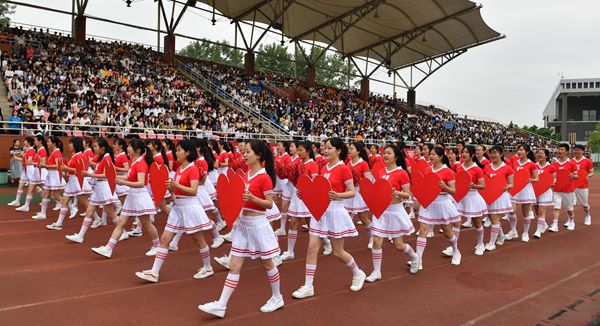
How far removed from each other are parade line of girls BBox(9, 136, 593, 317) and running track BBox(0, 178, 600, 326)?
0.73 ft

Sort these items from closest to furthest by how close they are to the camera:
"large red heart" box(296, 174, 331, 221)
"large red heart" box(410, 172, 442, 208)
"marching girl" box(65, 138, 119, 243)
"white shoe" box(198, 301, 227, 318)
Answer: "white shoe" box(198, 301, 227, 318)
"large red heart" box(296, 174, 331, 221)
"large red heart" box(410, 172, 442, 208)
"marching girl" box(65, 138, 119, 243)

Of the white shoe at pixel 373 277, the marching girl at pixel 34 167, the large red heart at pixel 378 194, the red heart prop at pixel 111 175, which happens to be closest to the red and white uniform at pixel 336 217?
the large red heart at pixel 378 194

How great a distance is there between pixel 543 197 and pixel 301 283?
593 centimetres

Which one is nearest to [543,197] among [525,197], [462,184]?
[525,197]

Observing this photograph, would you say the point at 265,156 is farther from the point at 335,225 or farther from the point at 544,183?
the point at 544,183

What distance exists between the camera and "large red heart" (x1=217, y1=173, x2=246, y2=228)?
4.43 m

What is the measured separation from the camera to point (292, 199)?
24.1ft

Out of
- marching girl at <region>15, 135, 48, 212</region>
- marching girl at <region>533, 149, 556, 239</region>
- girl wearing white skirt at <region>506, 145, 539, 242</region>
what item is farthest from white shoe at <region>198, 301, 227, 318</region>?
marching girl at <region>15, 135, 48, 212</region>

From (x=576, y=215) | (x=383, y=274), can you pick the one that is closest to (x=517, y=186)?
(x=383, y=274)

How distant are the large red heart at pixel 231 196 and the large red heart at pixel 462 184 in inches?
146

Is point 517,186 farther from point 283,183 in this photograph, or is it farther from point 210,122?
point 210,122

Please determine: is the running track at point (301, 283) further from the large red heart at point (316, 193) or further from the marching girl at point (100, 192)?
Answer: the large red heart at point (316, 193)

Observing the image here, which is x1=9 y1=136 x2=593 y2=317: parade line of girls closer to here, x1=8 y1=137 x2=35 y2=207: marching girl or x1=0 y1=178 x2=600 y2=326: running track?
x1=0 y1=178 x2=600 y2=326: running track

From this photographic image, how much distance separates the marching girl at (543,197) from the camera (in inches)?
360
